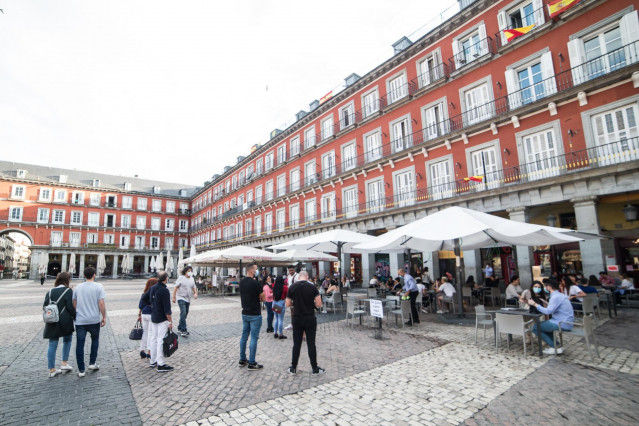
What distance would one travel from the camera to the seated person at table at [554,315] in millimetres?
5984

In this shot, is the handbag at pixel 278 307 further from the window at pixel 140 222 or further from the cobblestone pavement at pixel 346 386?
the window at pixel 140 222

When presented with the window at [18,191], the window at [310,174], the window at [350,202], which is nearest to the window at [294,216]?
the window at [310,174]

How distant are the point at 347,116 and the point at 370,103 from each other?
7.91 ft

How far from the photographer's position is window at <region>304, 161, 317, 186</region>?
2711 centimetres

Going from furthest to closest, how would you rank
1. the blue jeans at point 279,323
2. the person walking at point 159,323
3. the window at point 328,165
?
the window at point 328,165 < the blue jeans at point 279,323 < the person walking at point 159,323

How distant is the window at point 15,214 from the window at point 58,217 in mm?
3529

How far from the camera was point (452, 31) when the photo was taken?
1767 cm

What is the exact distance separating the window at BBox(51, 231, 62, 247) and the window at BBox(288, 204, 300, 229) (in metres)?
37.8

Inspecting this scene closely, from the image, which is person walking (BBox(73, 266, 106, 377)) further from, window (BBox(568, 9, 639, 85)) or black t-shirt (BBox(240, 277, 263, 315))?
window (BBox(568, 9, 639, 85))

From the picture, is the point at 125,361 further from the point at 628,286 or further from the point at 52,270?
the point at 52,270

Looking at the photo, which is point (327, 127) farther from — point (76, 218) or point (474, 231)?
point (76, 218)

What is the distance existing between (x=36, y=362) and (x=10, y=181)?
52.6 meters

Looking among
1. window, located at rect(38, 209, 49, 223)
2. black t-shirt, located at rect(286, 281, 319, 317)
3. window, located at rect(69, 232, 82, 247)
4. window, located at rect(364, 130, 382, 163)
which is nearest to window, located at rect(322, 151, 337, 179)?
window, located at rect(364, 130, 382, 163)

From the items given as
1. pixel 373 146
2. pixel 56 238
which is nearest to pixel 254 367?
pixel 373 146
